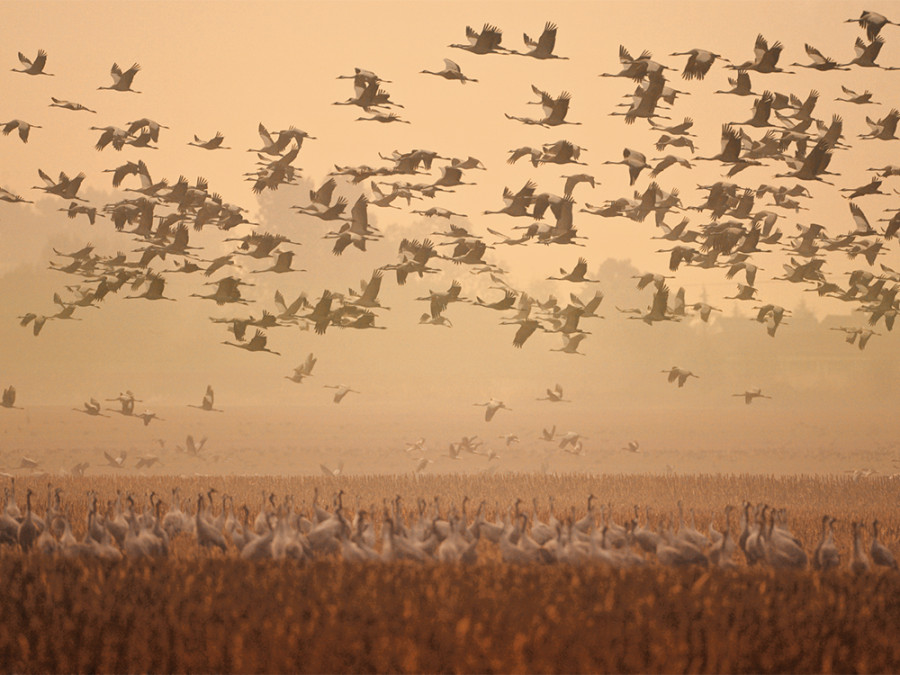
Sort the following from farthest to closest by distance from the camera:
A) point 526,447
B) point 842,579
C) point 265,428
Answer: point 265,428 < point 526,447 < point 842,579

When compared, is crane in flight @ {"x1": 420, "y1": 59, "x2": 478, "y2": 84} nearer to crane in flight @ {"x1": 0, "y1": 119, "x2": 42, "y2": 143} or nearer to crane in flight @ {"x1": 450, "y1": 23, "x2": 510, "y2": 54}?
crane in flight @ {"x1": 450, "y1": 23, "x2": 510, "y2": 54}

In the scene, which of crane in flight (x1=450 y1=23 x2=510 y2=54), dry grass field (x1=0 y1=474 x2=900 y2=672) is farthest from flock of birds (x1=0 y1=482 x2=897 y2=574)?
crane in flight (x1=450 y1=23 x2=510 y2=54)

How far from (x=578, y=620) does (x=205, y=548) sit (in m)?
8.39

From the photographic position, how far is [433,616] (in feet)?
48.8

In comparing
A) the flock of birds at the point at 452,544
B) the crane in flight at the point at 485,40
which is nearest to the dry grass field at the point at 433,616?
the flock of birds at the point at 452,544

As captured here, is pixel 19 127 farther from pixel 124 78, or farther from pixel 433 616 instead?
pixel 433 616

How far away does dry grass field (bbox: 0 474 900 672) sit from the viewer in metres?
13.5

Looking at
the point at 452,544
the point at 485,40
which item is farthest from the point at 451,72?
the point at 452,544

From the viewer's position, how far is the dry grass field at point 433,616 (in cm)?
1351

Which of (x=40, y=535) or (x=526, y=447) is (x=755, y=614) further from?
(x=526, y=447)

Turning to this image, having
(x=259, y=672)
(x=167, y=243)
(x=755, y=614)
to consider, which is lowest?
(x=259, y=672)

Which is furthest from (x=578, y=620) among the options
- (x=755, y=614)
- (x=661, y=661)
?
(x=755, y=614)

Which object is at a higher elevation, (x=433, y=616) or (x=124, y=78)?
(x=124, y=78)

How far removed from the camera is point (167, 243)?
28344 mm
